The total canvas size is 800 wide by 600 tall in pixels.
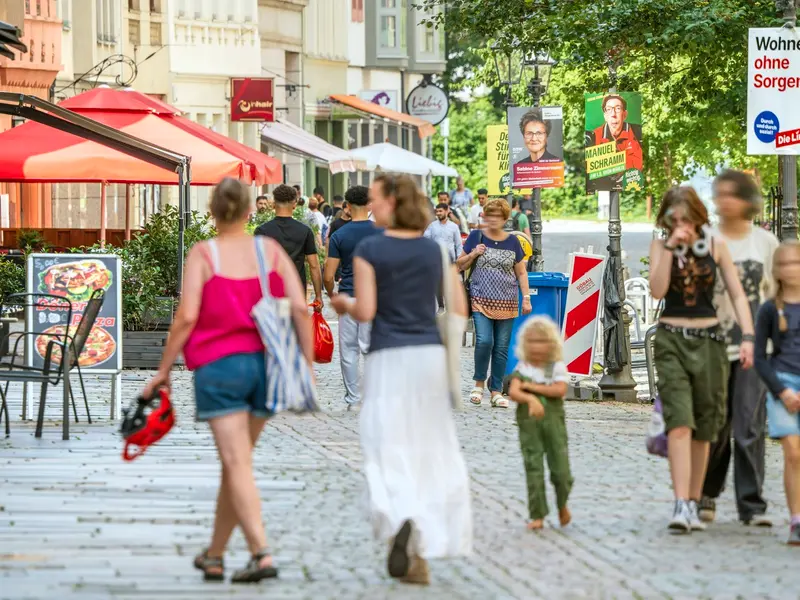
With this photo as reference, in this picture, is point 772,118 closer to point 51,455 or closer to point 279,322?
point 51,455

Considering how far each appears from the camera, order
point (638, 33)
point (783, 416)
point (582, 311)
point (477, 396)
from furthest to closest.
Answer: point (638, 33), point (582, 311), point (477, 396), point (783, 416)

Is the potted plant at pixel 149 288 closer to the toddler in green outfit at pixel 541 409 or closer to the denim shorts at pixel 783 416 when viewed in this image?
the toddler in green outfit at pixel 541 409

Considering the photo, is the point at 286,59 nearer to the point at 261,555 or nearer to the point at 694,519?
the point at 694,519

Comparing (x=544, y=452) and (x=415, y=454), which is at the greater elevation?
Answer: (x=415, y=454)

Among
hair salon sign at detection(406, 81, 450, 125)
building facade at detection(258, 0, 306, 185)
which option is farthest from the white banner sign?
hair salon sign at detection(406, 81, 450, 125)

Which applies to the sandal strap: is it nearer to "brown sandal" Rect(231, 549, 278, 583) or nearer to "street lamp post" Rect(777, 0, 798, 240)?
"brown sandal" Rect(231, 549, 278, 583)

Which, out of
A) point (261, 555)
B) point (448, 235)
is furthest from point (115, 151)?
point (261, 555)

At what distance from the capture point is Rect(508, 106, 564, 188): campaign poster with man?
83.8 feet

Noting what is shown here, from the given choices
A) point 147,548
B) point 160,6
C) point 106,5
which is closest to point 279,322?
point 147,548

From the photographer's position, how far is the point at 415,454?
799 centimetres

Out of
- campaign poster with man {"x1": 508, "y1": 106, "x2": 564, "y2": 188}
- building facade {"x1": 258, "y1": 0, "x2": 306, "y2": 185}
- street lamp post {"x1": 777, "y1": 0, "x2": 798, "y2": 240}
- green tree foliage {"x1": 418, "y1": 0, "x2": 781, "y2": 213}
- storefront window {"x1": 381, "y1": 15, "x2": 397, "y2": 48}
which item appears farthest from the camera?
storefront window {"x1": 381, "y1": 15, "x2": 397, "y2": 48}

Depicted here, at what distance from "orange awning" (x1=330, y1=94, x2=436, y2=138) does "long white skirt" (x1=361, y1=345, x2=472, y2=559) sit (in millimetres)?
50082

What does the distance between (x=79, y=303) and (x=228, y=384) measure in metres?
6.98

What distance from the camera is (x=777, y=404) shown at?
359 inches
